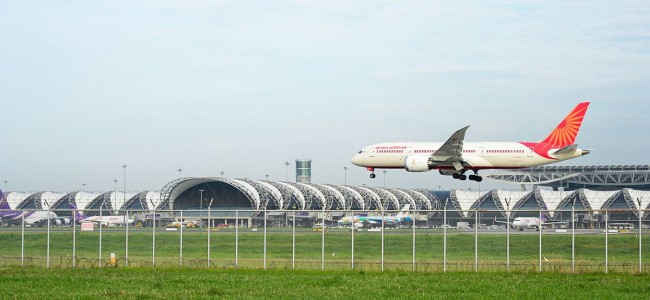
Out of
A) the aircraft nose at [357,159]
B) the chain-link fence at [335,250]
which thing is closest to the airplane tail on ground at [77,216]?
the chain-link fence at [335,250]

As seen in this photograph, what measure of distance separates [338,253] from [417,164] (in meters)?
26.8

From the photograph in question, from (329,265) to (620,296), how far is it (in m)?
17.0

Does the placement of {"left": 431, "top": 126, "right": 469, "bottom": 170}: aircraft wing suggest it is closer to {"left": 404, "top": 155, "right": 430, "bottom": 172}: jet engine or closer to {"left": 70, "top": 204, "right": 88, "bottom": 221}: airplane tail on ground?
{"left": 404, "top": 155, "right": 430, "bottom": 172}: jet engine

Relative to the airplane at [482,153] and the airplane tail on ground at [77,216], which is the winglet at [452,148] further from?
the airplane tail on ground at [77,216]

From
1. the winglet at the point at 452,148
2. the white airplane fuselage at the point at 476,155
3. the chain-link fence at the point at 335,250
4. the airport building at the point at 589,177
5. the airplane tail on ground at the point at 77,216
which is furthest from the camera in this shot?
the airport building at the point at 589,177

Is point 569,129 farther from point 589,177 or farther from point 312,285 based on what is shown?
point 589,177

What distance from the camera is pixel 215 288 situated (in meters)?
25.0

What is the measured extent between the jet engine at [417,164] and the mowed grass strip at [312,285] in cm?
4387

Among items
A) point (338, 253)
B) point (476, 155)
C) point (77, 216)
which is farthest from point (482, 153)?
point (77, 216)

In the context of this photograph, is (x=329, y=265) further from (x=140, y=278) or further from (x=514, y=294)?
(x=514, y=294)

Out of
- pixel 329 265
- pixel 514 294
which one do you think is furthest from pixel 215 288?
pixel 329 265

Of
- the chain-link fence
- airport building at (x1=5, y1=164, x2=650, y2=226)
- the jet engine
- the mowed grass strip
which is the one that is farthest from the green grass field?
airport building at (x1=5, y1=164, x2=650, y2=226)

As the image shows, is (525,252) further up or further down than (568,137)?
further down

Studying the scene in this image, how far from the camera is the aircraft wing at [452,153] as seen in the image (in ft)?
Result: 245
